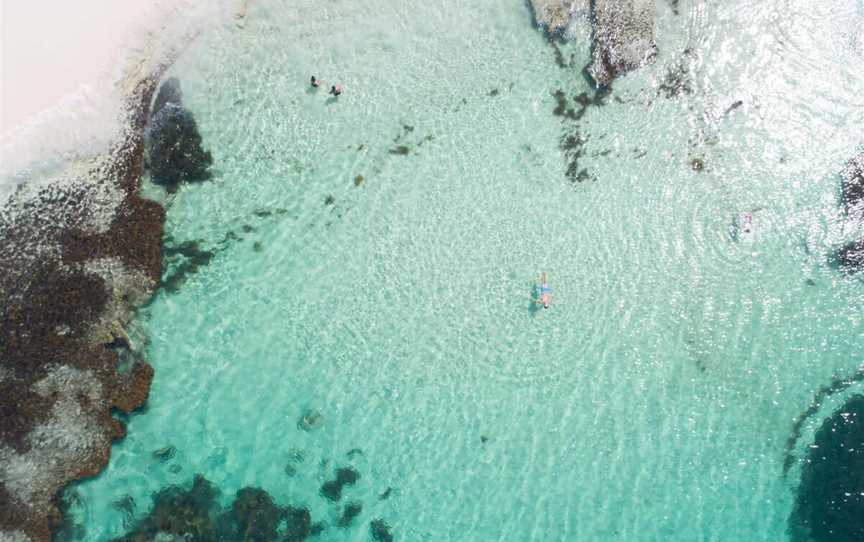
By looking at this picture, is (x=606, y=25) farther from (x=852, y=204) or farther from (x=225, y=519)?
(x=225, y=519)

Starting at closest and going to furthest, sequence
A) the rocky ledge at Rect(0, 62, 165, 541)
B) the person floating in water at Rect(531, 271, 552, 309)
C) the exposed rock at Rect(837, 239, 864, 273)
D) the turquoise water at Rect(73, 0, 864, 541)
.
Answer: the rocky ledge at Rect(0, 62, 165, 541)
the turquoise water at Rect(73, 0, 864, 541)
the person floating in water at Rect(531, 271, 552, 309)
the exposed rock at Rect(837, 239, 864, 273)

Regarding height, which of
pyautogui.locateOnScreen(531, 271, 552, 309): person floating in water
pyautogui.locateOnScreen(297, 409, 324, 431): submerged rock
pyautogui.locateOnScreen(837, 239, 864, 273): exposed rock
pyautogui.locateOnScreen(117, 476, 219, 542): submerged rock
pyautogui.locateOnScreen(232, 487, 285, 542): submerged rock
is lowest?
pyautogui.locateOnScreen(117, 476, 219, 542): submerged rock

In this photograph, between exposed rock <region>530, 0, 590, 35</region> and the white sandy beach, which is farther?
exposed rock <region>530, 0, 590, 35</region>

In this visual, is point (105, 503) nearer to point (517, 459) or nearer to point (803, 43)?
point (517, 459)

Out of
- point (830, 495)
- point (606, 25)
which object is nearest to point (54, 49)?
point (606, 25)

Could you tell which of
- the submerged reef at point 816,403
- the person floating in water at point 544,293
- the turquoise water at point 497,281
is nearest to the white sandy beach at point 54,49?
the turquoise water at point 497,281

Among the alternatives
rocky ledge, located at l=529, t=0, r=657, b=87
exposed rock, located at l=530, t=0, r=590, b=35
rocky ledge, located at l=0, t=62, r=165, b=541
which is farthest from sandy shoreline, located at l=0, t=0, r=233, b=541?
rocky ledge, located at l=529, t=0, r=657, b=87

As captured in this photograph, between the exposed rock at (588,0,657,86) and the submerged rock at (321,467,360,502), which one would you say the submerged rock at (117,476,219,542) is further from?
the exposed rock at (588,0,657,86)

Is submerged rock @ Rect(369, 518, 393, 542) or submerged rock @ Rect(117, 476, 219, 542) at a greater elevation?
submerged rock @ Rect(369, 518, 393, 542)
